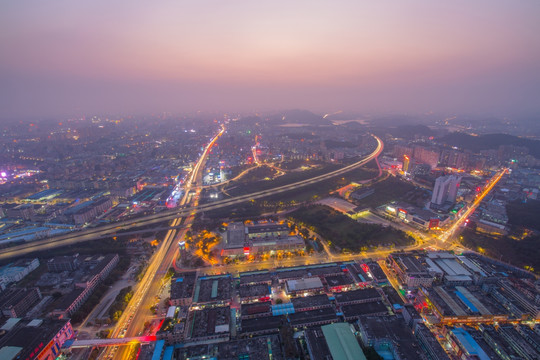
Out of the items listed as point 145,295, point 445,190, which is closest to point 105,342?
point 145,295

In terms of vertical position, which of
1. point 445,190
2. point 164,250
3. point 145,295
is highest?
point 445,190

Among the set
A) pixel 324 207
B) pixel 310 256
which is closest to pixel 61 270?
pixel 310 256

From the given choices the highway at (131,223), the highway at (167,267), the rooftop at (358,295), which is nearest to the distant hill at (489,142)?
the highway at (167,267)

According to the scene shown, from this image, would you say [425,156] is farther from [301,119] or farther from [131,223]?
[301,119]

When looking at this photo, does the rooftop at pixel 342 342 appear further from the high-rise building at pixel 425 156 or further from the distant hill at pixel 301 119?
the distant hill at pixel 301 119

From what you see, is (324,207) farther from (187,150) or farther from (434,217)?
(187,150)

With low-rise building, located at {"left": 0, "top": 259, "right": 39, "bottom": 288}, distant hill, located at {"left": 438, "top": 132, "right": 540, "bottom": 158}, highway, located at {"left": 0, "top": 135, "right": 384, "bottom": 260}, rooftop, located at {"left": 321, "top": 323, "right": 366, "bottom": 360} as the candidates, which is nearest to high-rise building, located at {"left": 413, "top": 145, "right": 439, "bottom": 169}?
distant hill, located at {"left": 438, "top": 132, "right": 540, "bottom": 158}
